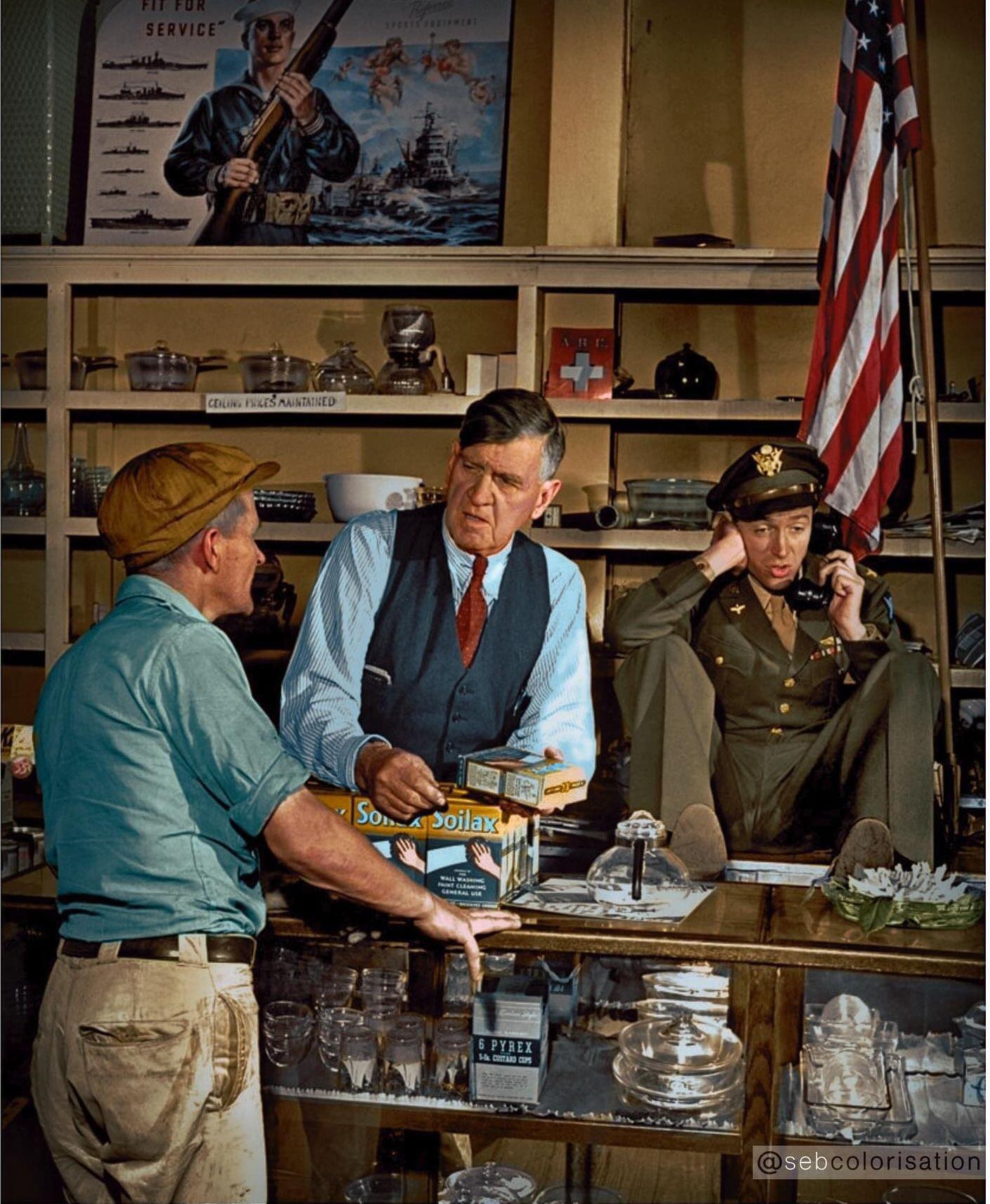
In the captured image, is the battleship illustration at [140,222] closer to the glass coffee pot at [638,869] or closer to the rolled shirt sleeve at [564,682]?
the rolled shirt sleeve at [564,682]

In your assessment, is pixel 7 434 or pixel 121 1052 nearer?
pixel 121 1052

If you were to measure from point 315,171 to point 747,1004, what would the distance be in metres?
2.10

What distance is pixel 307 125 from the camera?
126 inches

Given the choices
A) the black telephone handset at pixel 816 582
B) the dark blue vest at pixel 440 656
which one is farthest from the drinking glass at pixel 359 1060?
the black telephone handset at pixel 816 582

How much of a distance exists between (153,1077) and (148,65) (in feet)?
7.57

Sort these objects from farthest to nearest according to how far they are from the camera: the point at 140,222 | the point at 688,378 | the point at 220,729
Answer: the point at 140,222 → the point at 688,378 → the point at 220,729

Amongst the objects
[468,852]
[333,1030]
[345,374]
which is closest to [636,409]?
[345,374]

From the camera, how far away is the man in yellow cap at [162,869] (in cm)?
242

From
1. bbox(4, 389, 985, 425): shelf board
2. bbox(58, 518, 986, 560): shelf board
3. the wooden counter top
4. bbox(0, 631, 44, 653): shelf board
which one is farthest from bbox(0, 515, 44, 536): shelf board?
the wooden counter top

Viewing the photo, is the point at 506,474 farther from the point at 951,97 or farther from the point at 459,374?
the point at 951,97

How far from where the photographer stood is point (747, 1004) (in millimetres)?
2686

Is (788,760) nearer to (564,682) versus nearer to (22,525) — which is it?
(564,682)

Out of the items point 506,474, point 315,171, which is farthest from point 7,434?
point 506,474

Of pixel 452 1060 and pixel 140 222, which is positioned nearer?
pixel 452 1060
